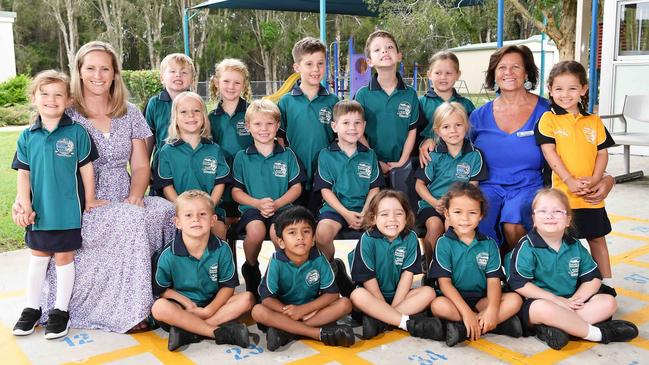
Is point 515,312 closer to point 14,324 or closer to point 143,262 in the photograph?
point 143,262

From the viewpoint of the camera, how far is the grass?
514 centimetres

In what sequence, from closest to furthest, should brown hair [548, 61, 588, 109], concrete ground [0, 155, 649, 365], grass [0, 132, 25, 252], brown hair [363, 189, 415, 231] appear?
concrete ground [0, 155, 649, 365], brown hair [363, 189, 415, 231], brown hair [548, 61, 588, 109], grass [0, 132, 25, 252]

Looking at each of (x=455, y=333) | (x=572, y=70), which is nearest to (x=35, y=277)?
(x=455, y=333)

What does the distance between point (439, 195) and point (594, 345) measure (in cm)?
118

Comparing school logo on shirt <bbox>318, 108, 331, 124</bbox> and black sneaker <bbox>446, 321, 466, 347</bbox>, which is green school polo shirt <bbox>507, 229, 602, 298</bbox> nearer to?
black sneaker <bbox>446, 321, 466, 347</bbox>

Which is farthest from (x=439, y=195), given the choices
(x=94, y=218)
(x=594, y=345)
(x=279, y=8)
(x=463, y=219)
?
(x=279, y=8)

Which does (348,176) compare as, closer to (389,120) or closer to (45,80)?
(389,120)

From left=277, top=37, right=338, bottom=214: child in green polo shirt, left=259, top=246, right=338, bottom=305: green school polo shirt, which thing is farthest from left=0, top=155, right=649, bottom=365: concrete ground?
left=277, top=37, right=338, bottom=214: child in green polo shirt

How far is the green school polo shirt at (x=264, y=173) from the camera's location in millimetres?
3732

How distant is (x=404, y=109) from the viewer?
4086 mm

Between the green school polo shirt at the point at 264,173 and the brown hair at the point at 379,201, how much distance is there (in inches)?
22.7

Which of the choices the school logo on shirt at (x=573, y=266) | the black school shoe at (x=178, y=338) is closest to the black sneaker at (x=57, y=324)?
the black school shoe at (x=178, y=338)

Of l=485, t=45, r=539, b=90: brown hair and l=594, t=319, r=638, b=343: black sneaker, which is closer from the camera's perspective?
l=594, t=319, r=638, b=343: black sneaker

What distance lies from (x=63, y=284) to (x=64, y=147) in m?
0.74
